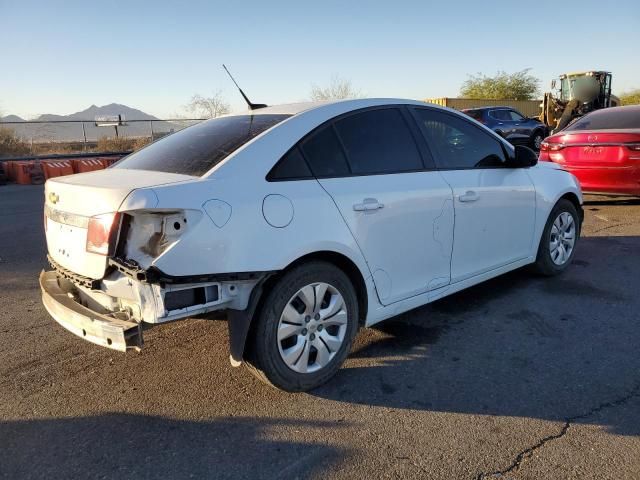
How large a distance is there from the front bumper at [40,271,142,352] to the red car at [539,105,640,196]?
6.98 metres

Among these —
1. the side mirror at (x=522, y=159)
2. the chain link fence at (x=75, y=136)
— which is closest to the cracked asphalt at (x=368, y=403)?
the side mirror at (x=522, y=159)

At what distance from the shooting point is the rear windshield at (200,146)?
300cm

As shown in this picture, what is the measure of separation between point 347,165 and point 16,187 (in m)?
14.6

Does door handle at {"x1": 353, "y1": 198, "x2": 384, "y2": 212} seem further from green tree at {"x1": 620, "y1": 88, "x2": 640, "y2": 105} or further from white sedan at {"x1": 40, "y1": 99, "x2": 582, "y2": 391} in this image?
green tree at {"x1": 620, "y1": 88, "x2": 640, "y2": 105}

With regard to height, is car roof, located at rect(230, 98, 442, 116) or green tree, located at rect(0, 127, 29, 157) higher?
green tree, located at rect(0, 127, 29, 157)

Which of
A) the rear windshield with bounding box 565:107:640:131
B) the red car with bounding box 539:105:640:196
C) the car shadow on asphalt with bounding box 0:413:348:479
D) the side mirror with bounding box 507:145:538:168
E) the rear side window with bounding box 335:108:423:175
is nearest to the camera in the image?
the car shadow on asphalt with bounding box 0:413:348:479

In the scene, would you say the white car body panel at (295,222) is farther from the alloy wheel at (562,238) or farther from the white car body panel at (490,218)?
the alloy wheel at (562,238)

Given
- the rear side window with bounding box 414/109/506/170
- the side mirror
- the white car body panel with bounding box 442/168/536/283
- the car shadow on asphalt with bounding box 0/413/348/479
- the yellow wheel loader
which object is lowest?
the car shadow on asphalt with bounding box 0/413/348/479

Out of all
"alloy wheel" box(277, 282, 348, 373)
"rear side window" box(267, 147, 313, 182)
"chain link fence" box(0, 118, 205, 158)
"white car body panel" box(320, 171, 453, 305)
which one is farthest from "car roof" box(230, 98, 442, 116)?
"chain link fence" box(0, 118, 205, 158)

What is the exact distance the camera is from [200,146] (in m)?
3.25

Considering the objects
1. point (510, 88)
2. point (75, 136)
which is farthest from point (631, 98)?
point (75, 136)

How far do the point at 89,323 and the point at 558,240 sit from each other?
4287mm

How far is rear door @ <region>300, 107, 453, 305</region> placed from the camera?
320 centimetres

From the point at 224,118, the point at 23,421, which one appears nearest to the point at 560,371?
the point at 224,118
